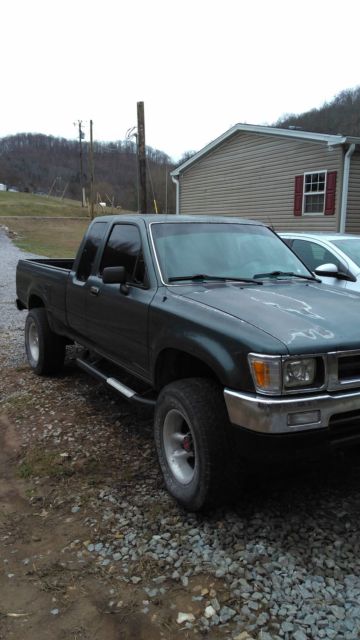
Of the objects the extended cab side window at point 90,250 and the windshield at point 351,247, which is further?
the windshield at point 351,247

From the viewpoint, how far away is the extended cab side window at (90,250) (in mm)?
4944

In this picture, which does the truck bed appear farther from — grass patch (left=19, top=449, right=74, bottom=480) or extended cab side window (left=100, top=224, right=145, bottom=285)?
grass patch (left=19, top=449, right=74, bottom=480)

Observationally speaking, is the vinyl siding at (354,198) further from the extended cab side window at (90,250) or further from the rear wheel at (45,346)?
the extended cab side window at (90,250)

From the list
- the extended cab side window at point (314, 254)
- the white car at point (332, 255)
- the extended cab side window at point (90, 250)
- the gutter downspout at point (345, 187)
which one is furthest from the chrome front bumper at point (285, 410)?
the gutter downspout at point (345, 187)

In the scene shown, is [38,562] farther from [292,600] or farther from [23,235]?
[23,235]

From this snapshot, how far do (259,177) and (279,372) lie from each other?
55.5 ft

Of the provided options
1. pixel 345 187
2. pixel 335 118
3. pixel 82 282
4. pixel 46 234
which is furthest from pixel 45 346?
pixel 335 118

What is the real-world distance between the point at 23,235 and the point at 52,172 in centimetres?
8658

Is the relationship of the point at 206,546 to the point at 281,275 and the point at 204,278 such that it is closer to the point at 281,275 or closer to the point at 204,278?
the point at 204,278

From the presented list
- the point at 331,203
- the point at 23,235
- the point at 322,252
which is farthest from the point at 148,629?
the point at 23,235

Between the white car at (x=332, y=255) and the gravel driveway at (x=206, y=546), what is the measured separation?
2.91 metres

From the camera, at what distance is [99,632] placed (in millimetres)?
2365

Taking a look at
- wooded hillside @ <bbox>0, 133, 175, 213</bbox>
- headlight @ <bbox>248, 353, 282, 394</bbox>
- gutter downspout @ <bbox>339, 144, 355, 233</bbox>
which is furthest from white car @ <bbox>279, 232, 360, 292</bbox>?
wooded hillside @ <bbox>0, 133, 175, 213</bbox>

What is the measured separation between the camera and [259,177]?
1855cm
